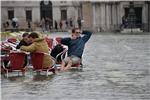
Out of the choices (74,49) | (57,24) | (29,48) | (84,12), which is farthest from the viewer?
(57,24)

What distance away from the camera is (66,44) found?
69.6 feet

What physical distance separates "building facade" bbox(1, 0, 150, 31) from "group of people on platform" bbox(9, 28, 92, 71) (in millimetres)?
54593

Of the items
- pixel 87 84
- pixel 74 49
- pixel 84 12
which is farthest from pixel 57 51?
pixel 84 12

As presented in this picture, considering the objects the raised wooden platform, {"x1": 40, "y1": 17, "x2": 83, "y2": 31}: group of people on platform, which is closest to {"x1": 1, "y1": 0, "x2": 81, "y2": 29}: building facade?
{"x1": 40, "y1": 17, "x2": 83, "y2": 31}: group of people on platform

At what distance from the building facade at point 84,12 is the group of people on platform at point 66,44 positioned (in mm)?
54593

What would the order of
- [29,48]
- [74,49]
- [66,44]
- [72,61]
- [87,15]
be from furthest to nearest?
[87,15]
[66,44]
[74,49]
[72,61]
[29,48]

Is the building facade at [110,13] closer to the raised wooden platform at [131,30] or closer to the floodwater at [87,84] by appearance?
the raised wooden platform at [131,30]

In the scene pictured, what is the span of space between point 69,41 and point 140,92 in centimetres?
600

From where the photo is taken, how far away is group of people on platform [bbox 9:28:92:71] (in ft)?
65.0

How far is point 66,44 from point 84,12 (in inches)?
2471

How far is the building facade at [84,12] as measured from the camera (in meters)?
80.0

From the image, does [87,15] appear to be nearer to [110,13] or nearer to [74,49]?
[110,13]

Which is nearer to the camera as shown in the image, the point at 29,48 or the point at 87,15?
the point at 29,48

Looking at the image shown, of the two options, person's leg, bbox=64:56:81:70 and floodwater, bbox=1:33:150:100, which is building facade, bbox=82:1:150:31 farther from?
person's leg, bbox=64:56:81:70
